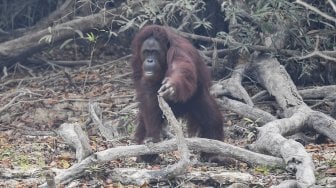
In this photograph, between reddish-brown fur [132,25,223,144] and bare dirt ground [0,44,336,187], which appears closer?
bare dirt ground [0,44,336,187]

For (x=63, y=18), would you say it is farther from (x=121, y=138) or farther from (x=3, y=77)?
(x=121, y=138)

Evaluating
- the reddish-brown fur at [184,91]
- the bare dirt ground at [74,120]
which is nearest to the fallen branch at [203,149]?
the bare dirt ground at [74,120]

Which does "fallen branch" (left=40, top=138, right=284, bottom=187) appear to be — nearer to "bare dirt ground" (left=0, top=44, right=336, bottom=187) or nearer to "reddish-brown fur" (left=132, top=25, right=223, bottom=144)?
"bare dirt ground" (left=0, top=44, right=336, bottom=187)

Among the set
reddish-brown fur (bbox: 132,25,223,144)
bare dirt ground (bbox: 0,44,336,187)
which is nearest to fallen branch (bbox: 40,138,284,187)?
bare dirt ground (bbox: 0,44,336,187)

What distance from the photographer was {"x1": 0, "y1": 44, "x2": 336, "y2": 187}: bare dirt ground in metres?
4.87

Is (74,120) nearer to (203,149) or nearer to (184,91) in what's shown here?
(184,91)

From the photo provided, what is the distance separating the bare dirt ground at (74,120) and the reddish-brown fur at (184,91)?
279 mm

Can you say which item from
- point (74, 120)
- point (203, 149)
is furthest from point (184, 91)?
point (74, 120)

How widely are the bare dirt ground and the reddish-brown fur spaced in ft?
0.92

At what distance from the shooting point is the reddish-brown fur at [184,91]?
Result: 17.5 ft

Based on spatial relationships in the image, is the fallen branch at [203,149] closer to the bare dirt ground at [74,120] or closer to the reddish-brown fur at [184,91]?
the bare dirt ground at [74,120]

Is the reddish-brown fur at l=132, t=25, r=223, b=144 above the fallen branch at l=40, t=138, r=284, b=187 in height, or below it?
above

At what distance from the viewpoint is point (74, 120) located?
7133mm

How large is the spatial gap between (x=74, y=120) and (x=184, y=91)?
2.17 metres
